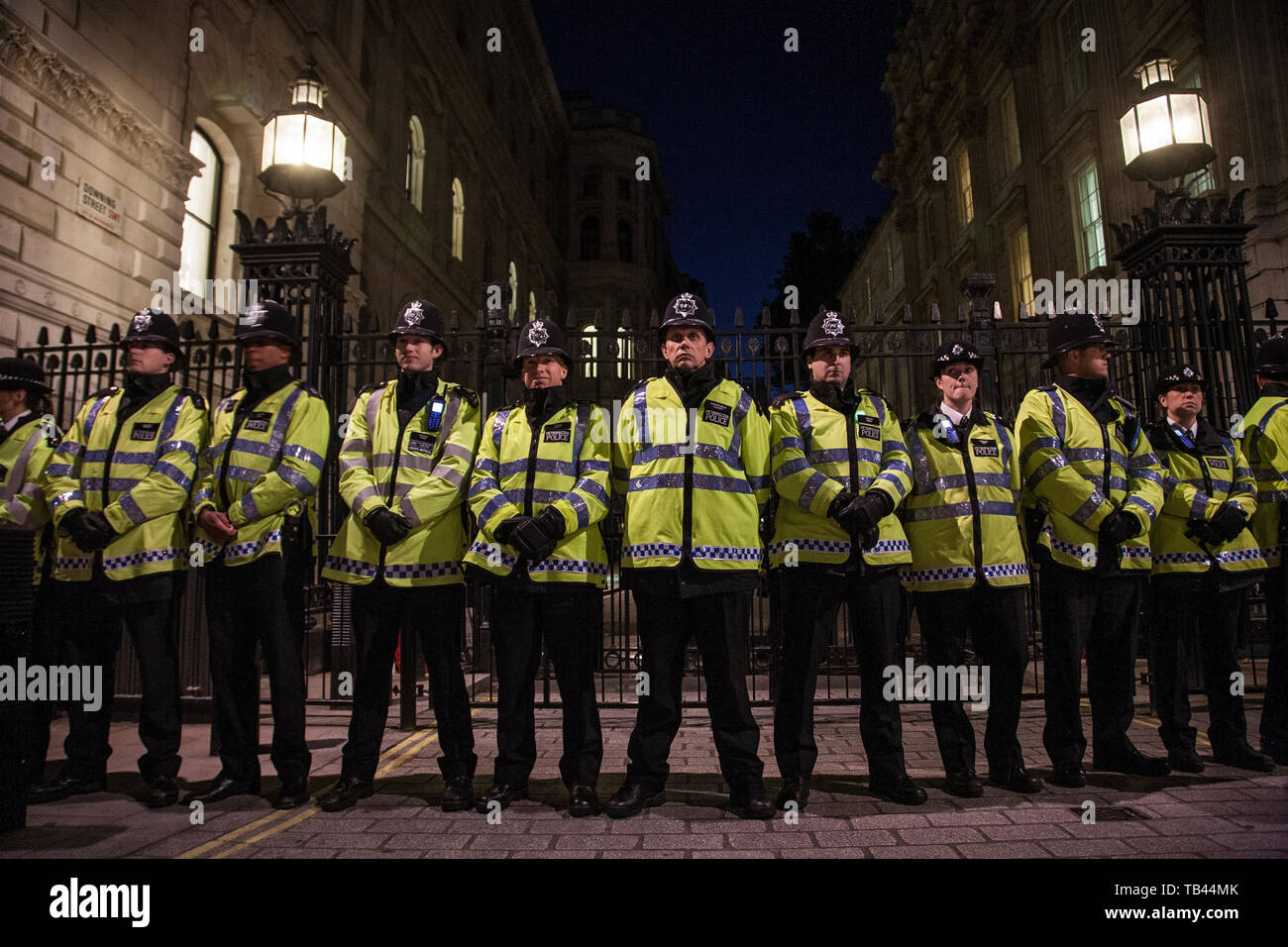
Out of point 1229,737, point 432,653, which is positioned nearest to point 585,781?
point 432,653

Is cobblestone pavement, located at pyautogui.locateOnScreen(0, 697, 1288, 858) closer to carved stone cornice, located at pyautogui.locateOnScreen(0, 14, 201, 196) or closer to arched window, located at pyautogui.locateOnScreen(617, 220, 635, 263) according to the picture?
carved stone cornice, located at pyautogui.locateOnScreen(0, 14, 201, 196)

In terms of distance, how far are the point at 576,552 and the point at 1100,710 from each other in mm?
3356

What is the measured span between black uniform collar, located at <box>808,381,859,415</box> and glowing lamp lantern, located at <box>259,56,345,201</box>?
5.87 m

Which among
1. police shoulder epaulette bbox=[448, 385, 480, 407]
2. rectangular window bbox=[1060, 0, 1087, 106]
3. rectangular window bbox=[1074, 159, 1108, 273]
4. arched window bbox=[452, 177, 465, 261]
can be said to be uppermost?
rectangular window bbox=[1060, 0, 1087, 106]

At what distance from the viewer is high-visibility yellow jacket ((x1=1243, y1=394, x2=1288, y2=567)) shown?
4.89 m

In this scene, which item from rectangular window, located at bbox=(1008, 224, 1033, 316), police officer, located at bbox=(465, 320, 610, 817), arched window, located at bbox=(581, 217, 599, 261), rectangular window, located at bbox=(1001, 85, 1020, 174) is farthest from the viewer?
arched window, located at bbox=(581, 217, 599, 261)

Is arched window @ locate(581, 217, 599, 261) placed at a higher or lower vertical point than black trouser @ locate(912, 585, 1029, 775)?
higher

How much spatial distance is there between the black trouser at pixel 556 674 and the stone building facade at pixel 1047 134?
5.19m

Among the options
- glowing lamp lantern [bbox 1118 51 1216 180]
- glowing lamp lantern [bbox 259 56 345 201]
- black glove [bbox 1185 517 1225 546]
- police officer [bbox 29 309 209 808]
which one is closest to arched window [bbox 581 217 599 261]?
glowing lamp lantern [bbox 259 56 345 201]

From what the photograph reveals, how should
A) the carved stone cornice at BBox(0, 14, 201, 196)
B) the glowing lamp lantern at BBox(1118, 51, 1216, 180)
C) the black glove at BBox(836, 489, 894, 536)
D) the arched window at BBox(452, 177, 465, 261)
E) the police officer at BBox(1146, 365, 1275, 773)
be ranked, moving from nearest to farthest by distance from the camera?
1. the black glove at BBox(836, 489, 894, 536)
2. the police officer at BBox(1146, 365, 1275, 773)
3. the glowing lamp lantern at BBox(1118, 51, 1216, 180)
4. the carved stone cornice at BBox(0, 14, 201, 196)
5. the arched window at BBox(452, 177, 465, 261)

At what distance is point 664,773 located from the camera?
156 inches

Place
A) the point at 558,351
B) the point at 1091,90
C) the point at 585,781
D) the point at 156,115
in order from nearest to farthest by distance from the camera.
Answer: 1. the point at 585,781
2. the point at 558,351
3. the point at 156,115
4. the point at 1091,90

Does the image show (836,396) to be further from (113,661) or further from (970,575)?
(113,661)

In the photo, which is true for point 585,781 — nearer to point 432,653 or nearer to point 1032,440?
point 432,653
